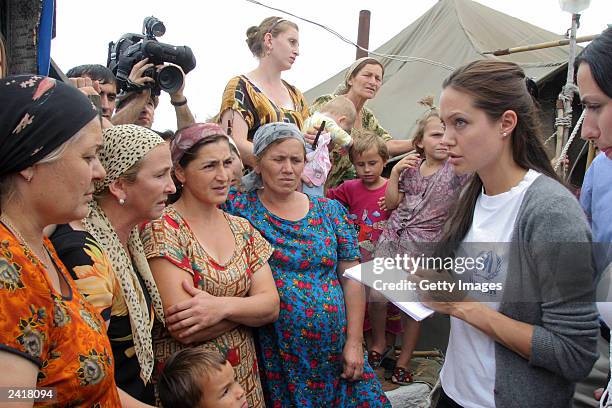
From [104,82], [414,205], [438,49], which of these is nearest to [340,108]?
[414,205]

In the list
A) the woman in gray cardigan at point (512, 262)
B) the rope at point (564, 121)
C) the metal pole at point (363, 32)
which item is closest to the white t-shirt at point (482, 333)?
the woman in gray cardigan at point (512, 262)

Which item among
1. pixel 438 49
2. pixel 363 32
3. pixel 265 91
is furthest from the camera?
pixel 438 49

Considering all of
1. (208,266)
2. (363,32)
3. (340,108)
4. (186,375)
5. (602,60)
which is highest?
(363,32)

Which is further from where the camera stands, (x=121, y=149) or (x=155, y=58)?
(x=155, y=58)

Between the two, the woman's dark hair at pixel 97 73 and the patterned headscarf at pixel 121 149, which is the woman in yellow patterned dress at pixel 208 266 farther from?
the woman's dark hair at pixel 97 73

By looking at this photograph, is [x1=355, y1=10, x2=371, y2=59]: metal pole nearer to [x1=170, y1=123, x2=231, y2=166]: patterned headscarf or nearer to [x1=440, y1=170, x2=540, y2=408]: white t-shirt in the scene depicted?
[x1=170, y1=123, x2=231, y2=166]: patterned headscarf

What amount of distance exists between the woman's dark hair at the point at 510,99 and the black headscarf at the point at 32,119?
1.14m

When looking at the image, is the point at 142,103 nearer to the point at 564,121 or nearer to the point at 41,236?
the point at 41,236

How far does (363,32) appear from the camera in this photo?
8.85m

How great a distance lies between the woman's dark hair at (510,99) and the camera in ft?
5.67

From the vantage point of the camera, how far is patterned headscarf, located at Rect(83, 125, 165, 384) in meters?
1.92

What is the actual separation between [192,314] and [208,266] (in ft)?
0.79

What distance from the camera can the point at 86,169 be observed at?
55.7 inches

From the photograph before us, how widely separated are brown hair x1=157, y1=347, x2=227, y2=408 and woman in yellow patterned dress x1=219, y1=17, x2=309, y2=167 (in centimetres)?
138
